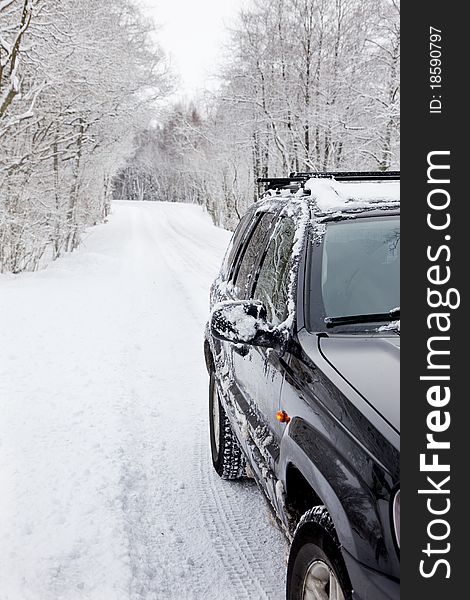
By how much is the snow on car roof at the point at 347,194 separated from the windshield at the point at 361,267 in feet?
0.35

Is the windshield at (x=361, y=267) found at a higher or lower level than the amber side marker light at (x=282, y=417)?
higher

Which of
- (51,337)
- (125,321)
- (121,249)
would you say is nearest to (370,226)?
(51,337)

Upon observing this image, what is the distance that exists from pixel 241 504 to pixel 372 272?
204 cm

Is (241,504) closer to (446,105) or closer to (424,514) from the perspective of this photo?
(424,514)

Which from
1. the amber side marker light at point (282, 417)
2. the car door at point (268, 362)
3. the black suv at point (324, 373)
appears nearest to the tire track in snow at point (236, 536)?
the black suv at point (324, 373)

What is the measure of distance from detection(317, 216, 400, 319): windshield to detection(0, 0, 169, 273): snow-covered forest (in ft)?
33.0

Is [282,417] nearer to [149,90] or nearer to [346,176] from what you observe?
[346,176]

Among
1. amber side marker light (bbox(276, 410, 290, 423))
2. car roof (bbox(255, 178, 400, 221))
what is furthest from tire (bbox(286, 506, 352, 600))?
car roof (bbox(255, 178, 400, 221))

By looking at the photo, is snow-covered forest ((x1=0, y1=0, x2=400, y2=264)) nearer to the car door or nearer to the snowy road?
the snowy road

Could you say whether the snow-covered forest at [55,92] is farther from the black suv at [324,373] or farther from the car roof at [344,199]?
the black suv at [324,373]

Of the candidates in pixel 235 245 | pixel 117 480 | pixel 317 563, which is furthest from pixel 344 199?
pixel 117 480

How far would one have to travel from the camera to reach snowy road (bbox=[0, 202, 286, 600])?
3100 millimetres

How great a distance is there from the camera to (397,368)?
206 cm

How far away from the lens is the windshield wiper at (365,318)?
2557 millimetres
